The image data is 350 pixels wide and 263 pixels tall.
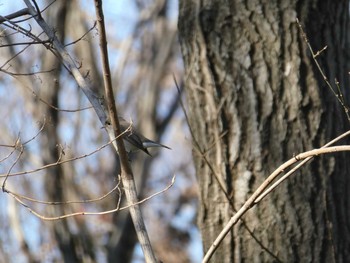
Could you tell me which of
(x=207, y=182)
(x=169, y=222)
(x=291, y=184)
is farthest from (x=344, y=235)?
(x=169, y=222)

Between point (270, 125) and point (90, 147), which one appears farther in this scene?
point (90, 147)

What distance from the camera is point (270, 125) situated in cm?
387

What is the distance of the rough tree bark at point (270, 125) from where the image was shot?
12.5 ft

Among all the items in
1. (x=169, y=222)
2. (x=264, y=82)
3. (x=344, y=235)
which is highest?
(x=169, y=222)

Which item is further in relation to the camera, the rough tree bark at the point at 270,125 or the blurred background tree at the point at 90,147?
the blurred background tree at the point at 90,147

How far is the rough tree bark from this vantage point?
3807 mm

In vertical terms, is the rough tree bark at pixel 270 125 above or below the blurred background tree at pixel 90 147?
below

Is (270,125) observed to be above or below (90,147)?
below

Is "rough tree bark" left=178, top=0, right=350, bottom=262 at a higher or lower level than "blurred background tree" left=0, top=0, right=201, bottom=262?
lower

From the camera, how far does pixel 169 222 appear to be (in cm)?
1212

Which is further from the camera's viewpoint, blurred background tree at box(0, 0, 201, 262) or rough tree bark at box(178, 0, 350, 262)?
blurred background tree at box(0, 0, 201, 262)

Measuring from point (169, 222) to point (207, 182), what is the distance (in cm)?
822

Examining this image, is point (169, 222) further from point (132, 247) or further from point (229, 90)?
point (229, 90)

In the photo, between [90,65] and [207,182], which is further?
[90,65]
